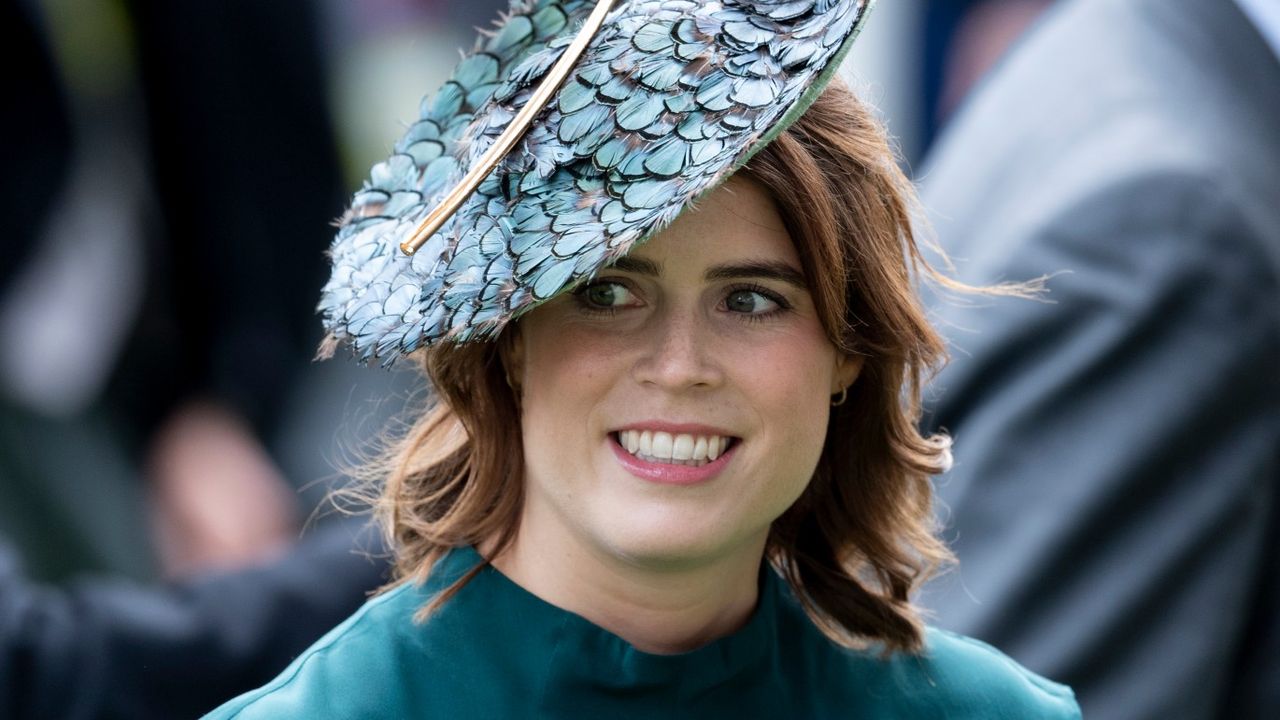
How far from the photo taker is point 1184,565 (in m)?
2.89

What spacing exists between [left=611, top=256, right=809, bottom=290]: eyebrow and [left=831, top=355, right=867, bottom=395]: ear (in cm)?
20

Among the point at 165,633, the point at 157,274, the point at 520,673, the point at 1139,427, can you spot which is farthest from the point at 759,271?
the point at 157,274

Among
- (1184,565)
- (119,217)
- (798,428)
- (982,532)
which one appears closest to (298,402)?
(119,217)

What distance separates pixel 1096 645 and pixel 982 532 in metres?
0.26

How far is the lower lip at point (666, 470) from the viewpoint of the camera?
6.53 ft

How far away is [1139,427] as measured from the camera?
2.91 m

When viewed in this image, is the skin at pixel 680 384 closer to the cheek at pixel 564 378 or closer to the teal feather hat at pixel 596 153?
the cheek at pixel 564 378

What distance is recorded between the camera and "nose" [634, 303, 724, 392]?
6.46ft

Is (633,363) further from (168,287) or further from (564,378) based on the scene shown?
(168,287)

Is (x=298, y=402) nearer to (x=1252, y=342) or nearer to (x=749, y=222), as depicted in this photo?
(x=1252, y=342)

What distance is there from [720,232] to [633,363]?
169 millimetres

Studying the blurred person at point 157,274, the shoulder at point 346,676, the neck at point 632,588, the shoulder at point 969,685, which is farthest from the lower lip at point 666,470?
the blurred person at point 157,274

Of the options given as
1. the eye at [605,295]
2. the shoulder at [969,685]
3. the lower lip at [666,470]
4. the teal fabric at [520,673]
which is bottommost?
the shoulder at [969,685]

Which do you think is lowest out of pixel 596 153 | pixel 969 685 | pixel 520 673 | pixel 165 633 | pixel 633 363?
pixel 165 633
